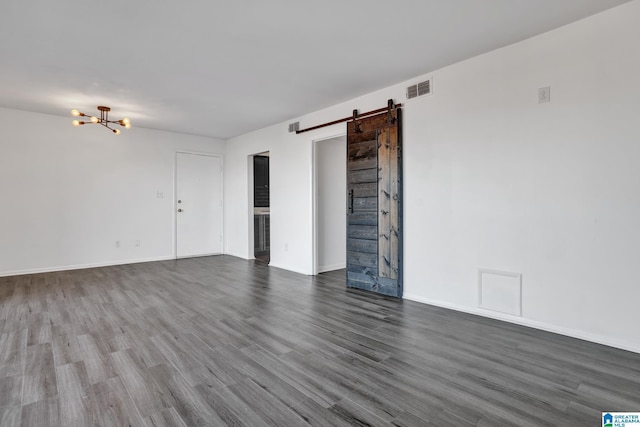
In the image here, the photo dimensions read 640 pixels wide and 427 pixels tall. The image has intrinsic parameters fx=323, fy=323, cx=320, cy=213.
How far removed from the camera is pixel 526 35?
109 inches

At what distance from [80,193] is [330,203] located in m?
4.24

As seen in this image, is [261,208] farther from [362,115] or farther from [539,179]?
[539,179]

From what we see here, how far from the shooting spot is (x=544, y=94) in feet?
9.04

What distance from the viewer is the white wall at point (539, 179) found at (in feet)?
7.94

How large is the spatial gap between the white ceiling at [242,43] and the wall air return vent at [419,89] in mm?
A: 137

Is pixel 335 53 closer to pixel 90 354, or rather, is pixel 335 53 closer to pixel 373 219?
pixel 373 219

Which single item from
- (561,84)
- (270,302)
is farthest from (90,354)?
(561,84)

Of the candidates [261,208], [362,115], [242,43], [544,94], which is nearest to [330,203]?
[362,115]

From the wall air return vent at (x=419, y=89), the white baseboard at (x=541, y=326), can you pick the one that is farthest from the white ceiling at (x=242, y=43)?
the white baseboard at (x=541, y=326)

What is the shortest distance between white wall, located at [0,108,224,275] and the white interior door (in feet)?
0.59

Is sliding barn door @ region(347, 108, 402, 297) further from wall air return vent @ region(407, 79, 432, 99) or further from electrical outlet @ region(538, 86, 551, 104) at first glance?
electrical outlet @ region(538, 86, 551, 104)

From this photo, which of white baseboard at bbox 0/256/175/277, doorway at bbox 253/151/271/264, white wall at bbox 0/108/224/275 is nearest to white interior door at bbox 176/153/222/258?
white wall at bbox 0/108/224/275

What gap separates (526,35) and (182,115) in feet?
15.4

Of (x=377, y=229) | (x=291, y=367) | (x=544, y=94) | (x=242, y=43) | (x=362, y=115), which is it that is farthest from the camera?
(x=362, y=115)
